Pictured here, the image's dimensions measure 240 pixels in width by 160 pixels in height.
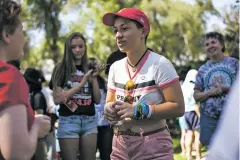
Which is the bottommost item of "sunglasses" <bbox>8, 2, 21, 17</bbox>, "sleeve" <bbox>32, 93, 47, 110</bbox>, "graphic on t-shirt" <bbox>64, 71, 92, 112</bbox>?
"sleeve" <bbox>32, 93, 47, 110</bbox>

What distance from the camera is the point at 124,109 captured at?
3.21 metres

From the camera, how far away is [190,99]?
930cm

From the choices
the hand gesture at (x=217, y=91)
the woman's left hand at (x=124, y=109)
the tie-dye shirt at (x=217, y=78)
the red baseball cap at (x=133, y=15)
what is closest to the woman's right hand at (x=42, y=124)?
the woman's left hand at (x=124, y=109)

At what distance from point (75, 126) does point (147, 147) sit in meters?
2.04

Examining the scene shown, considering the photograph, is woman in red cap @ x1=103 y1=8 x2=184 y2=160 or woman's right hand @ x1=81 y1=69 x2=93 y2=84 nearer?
woman in red cap @ x1=103 y1=8 x2=184 y2=160

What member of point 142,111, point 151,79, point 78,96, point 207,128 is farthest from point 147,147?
point 78,96

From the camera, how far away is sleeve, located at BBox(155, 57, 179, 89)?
3.29m

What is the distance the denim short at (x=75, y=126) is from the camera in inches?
205

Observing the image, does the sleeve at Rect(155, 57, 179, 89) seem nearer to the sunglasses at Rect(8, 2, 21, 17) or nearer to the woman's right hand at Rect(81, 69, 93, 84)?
the sunglasses at Rect(8, 2, 21, 17)

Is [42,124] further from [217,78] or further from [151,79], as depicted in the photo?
[217,78]

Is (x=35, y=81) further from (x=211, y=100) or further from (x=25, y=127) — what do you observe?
(x=25, y=127)

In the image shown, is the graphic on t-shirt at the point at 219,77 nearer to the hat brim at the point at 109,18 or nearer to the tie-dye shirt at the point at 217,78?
the tie-dye shirt at the point at 217,78

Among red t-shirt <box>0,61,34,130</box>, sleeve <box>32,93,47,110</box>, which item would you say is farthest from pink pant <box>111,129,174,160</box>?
sleeve <box>32,93,47,110</box>

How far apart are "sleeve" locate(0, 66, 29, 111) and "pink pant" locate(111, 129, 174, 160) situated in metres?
1.32
